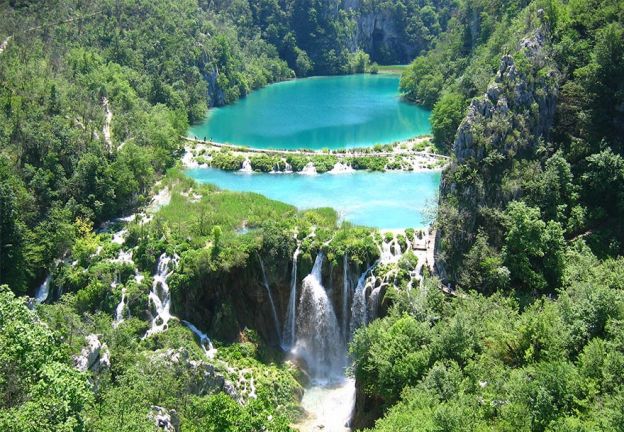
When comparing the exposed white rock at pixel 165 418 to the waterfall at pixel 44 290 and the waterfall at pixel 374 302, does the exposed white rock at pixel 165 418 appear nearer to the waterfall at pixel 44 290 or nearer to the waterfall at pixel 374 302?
the waterfall at pixel 374 302

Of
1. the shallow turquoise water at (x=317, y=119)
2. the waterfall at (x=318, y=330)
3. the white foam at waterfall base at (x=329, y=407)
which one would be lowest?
the white foam at waterfall base at (x=329, y=407)

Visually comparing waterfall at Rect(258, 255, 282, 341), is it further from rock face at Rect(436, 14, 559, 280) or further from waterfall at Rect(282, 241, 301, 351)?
rock face at Rect(436, 14, 559, 280)

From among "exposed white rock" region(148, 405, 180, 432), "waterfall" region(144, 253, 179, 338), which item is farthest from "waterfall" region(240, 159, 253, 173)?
"exposed white rock" region(148, 405, 180, 432)

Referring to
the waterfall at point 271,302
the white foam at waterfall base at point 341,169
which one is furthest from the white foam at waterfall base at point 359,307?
the white foam at waterfall base at point 341,169

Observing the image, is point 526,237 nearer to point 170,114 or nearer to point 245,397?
point 245,397

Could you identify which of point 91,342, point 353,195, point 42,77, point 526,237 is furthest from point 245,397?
point 42,77

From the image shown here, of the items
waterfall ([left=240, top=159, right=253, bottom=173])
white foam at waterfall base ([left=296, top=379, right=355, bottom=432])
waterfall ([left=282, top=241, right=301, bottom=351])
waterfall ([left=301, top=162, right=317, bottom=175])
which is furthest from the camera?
waterfall ([left=240, top=159, right=253, bottom=173])

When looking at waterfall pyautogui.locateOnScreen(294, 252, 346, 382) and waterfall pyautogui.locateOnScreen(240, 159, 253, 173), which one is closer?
waterfall pyautogui.locateOnScreen(294, 252, 346, 382)

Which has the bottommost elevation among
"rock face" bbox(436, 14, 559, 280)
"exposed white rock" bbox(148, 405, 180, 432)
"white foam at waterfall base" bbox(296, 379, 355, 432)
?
"white foam at waterfall base" bbox(296, 379, 355, 432)
